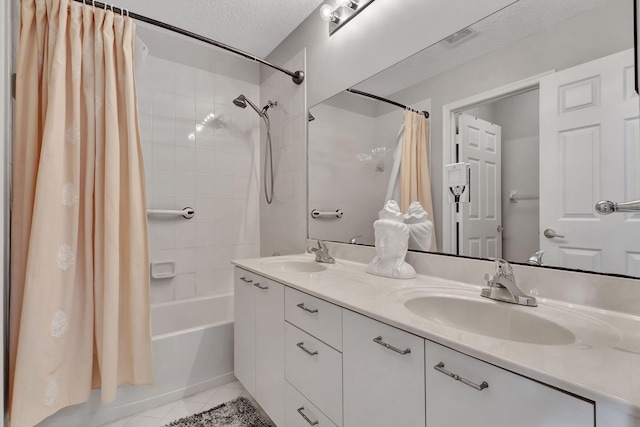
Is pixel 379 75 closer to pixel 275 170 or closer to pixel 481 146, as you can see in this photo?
pixel 481 146

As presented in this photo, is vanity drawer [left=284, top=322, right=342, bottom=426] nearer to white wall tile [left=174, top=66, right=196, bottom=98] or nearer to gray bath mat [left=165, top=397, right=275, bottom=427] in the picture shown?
gray bath mat [left=165, top=397, right=275, bottom=427]

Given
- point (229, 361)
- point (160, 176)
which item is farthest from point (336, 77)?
point (229, 361)

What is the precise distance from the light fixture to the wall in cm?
39

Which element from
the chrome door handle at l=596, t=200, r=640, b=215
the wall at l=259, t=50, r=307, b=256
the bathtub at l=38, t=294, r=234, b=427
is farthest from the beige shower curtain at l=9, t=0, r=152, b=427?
the chrome door handle at l=596, t=200, r=640, b=215

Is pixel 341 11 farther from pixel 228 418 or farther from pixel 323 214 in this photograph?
pixel 228 418

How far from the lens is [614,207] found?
0.72 metres

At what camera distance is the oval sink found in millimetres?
774

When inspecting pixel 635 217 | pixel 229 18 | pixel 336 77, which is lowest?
pixel 635 217

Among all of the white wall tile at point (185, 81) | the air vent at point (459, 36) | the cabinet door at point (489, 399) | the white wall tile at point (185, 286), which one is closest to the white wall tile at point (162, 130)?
the white wall tile at point (185, 81)

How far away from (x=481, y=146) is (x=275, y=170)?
5.23 feet

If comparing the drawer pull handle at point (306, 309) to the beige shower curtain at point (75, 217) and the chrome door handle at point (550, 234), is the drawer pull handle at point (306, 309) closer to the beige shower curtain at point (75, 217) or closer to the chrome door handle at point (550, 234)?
the chrome door handle at point (550, 234)

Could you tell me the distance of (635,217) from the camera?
786mm

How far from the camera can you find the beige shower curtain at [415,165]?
132 cm

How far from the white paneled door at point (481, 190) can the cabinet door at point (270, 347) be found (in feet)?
2.69
